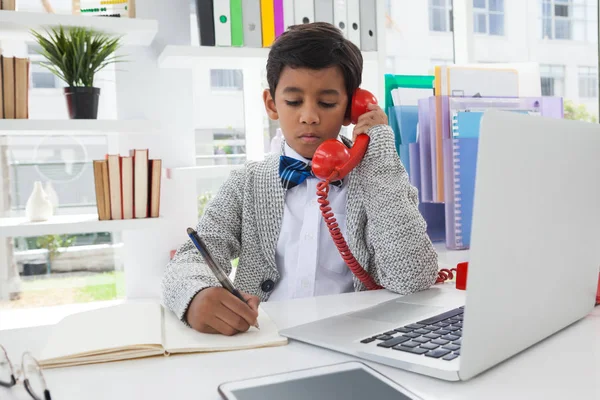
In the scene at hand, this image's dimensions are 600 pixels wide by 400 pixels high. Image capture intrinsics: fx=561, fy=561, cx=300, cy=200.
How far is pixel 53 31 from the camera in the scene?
6.79ft

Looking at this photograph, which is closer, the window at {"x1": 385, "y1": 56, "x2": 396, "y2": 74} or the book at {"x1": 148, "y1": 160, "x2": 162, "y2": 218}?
the book at {"x1": 148, "y1": 160, "x2": 162, "y2": 218}

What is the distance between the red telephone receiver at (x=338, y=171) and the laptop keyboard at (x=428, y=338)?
413mm

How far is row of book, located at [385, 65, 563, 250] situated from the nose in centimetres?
41

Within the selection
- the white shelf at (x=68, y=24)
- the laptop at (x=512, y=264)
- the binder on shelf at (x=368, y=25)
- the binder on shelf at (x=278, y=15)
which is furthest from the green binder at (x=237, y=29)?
the laptop at (x=512, y=264)

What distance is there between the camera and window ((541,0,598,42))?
9.24 ft

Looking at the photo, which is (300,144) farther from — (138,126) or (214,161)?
(214,161)

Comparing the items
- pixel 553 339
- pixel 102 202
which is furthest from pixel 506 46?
pixel 553 339

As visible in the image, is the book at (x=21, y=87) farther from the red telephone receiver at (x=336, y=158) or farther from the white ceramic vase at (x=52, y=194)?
the red telephone receiver at (x=336, y=158)

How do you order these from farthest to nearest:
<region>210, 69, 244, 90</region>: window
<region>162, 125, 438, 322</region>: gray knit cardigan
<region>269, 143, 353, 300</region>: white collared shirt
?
<region>210, 69, 244, 90</region>: window, <region>269, 143, 353, 300</region>: white collared shirt, <region>162, 125, 438, 322</region>: gray knit cardigan

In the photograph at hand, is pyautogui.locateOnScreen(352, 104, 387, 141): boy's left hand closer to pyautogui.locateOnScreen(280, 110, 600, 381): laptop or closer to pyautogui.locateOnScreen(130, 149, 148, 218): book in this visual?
pyautogui.locateOnScreen(280, 110, 600, 381): laptop

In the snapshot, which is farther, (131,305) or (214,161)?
(214,161)

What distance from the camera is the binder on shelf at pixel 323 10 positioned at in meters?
2.30

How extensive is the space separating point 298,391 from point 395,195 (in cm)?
62

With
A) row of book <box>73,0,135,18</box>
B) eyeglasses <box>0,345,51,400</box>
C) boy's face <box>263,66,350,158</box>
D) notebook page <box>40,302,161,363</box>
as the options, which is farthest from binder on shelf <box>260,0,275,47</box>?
eyeglasses <box>0,345,51,400</box>
